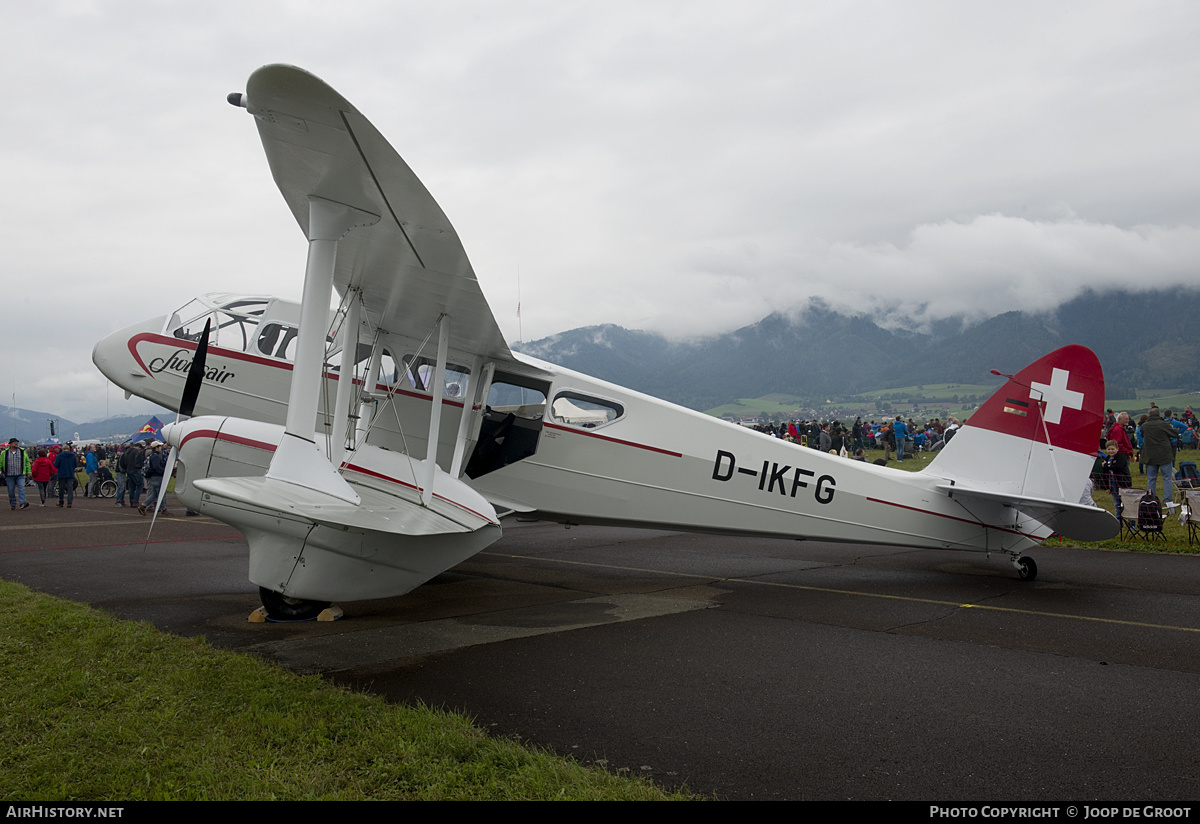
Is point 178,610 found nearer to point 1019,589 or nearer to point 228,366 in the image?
point 228,366

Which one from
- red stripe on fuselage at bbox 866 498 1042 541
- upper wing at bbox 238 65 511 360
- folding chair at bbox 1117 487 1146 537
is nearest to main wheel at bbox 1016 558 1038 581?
red stripe on fuselage at bbox 866 498 1042 541

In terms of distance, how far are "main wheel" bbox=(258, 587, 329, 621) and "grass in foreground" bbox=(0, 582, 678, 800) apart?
1406 millimetres

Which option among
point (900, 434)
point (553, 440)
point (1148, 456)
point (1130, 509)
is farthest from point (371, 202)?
point (900, 434)

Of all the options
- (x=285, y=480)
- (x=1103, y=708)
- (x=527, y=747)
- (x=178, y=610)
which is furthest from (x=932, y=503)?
(x=178, y=610)

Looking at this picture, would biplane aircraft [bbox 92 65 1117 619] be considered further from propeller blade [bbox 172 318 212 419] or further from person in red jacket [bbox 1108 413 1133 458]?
person in red jacket [bbox 1108 413 1133 458]

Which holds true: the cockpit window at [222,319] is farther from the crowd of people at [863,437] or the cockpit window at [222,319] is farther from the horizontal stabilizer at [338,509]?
the crowd of people at [863,437]

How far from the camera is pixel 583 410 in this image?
28.2 ft

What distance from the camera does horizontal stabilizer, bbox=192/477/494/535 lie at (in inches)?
188

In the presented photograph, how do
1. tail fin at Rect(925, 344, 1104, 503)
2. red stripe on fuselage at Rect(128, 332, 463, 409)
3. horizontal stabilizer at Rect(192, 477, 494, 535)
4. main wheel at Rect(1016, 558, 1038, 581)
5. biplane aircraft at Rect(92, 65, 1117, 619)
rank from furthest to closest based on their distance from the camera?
main wheel at Rect(1016, 558, 1038, 581) < tail fin at Rect(925, 344, 1104, 503) < red stripe on fuselage at Rect(128, 332, 463, 409) < biplane aircraft at Rect(92, 65, 1117, 619) < horizontal stabilizer at Rect(192, 477, 494, 535)

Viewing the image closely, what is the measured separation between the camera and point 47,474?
23.1 metres

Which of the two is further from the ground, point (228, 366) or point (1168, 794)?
point (228, 366)

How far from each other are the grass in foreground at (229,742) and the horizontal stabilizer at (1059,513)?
21.3 ft

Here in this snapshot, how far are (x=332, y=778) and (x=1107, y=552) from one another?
11751 millimetres

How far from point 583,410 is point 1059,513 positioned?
5322 millimetres
